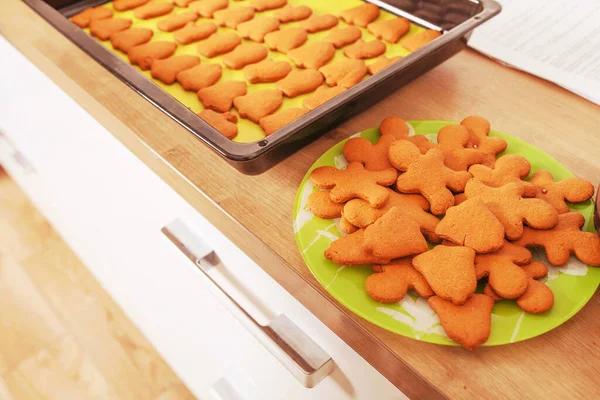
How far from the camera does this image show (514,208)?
0.49 metres

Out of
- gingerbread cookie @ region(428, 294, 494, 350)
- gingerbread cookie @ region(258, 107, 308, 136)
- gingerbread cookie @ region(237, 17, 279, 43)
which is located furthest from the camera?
gingerbread cookie @ region(237, 17, 279, 43)

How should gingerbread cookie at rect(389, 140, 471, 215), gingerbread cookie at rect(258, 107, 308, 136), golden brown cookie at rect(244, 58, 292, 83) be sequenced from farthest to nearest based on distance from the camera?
golden brown cookie at rect(244, 58, 292, 83) < gingerbread cookie at rect(258, 107, 308, 136) < gingerbread cookie at rect(389, 140, 471, 215)

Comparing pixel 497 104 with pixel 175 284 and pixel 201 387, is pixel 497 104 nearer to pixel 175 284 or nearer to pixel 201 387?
pixel 175 284

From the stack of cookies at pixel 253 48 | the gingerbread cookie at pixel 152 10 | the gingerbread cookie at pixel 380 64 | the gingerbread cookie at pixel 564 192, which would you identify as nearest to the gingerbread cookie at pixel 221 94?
the stack of cookies at pixel 253 48

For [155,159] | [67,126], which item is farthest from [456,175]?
[67,126]

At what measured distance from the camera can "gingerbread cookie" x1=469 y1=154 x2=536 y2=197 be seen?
0.53 m

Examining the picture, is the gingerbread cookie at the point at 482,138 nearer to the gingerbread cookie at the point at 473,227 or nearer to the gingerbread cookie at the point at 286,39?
the gingerbread cookie at the point at 473,227

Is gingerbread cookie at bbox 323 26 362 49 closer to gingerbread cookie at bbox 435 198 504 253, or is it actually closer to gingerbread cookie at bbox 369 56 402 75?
gingerbread cookie at bbox 369 56 402 75

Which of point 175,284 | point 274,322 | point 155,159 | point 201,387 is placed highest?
point 155,159

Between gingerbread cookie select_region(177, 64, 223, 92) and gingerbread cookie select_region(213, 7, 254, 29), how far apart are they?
17 centimetres

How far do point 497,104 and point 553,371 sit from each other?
403mm

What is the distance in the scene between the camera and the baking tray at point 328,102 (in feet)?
1.75

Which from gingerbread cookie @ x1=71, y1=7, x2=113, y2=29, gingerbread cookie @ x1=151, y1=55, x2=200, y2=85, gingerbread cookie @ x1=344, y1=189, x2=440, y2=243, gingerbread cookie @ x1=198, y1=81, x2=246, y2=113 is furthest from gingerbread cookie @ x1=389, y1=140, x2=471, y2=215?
gingerbread cookie @ x1=71, y1=7, x2=113, y2=29

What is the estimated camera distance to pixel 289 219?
533mm
